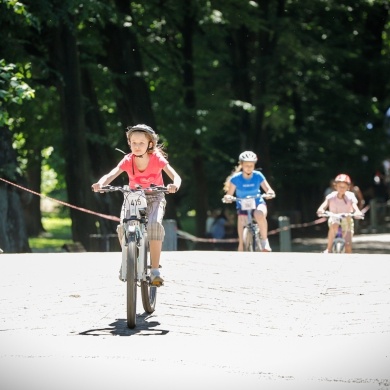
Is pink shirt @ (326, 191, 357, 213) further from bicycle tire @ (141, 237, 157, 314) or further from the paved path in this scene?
bicycle tire @ (141, 237, 157, 314)

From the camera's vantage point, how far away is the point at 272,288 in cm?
1316

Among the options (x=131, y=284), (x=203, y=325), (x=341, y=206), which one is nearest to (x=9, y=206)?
(x=341, y=206)

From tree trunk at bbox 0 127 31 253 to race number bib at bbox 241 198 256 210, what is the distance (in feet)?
17.9

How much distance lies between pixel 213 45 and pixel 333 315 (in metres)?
27.4

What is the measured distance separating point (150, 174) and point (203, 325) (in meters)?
1.49

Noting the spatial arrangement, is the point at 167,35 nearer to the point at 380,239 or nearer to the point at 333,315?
the point at 380,239

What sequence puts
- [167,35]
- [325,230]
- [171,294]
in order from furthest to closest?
[325,230] < [167,35] < [171,294]

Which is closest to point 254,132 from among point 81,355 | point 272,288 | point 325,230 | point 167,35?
point 167,35

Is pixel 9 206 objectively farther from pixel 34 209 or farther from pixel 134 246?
pixel 34 209

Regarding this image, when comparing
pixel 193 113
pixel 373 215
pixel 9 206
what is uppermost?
pixel 193 113

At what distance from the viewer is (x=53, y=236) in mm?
49969

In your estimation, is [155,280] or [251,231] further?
[251,231]

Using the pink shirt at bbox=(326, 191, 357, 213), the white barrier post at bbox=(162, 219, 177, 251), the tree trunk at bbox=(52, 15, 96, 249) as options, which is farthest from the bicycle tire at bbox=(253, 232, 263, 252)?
the tree trunk at bbox=(52, 15, 96, 249)

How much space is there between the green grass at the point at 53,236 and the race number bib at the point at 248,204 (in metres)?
14.8
